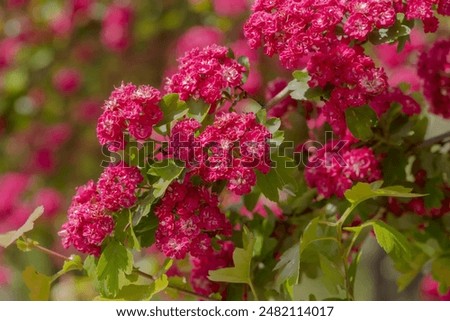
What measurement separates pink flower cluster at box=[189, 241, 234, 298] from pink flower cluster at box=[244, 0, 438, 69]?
13.2 inches

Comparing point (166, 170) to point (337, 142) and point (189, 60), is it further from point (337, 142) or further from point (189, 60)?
point (337, 142)

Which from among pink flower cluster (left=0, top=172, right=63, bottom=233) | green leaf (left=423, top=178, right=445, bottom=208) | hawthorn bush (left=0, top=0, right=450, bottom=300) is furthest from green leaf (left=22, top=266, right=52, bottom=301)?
pink flower cluster (left=0, top=172, right=63, bottom=233)

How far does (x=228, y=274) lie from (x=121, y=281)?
6.3 inches

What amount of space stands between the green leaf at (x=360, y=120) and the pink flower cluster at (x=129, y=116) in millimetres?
265

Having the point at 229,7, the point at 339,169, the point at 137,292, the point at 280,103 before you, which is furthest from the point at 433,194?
the point at 229,7

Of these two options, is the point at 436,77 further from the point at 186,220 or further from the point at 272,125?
the point at 186,220

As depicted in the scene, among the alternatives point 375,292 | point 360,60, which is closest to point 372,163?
point 360,60

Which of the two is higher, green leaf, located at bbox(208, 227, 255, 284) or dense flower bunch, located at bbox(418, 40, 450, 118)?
dense flower bunch, located at bbox(418, 40, 450, 118)

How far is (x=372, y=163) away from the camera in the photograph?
1.17 metres

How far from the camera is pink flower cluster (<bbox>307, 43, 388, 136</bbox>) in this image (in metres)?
1.03

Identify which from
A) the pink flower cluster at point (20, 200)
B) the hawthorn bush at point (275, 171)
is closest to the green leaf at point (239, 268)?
the hawthorn bush at point (275, 171)

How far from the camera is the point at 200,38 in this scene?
2.46m

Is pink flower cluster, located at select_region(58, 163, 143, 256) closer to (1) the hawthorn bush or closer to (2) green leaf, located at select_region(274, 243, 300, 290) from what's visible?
(1) the hawthorn bush
